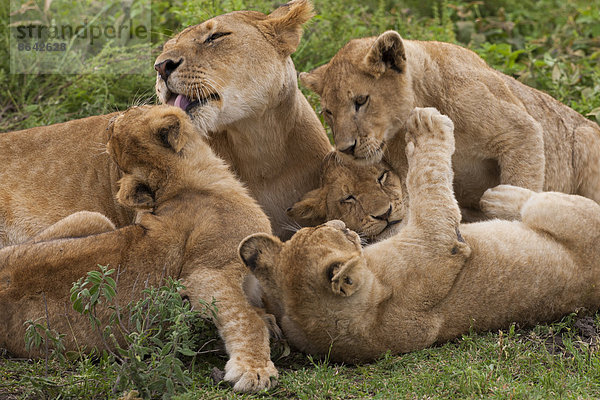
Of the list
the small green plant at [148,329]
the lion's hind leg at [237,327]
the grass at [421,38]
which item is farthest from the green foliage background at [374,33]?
the small green plant at [148,329]

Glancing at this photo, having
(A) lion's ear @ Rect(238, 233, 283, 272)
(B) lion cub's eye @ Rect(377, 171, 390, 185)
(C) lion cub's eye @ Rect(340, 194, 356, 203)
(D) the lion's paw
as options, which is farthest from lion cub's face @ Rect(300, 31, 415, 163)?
(A) lion's ear @ Rect(238, 233, 283, 272)

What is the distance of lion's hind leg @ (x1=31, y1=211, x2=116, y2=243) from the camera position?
200 inches

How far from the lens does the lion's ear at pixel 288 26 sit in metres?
5.66

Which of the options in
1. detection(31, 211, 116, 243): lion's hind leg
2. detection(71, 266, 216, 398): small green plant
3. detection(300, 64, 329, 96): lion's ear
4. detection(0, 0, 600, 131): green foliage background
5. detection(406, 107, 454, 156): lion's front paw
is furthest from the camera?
detection(0, 0, 600, 131): green foliage background

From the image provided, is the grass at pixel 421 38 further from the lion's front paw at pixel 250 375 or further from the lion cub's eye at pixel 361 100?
the lion cub's eye at pixel 361 100

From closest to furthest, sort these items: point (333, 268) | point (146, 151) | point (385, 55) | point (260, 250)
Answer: point (333, 268), point (260, 250), point (146, 151), point (385, 55)

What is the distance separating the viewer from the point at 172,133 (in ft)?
16.5

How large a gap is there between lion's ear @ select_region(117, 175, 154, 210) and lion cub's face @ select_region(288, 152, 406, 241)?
1153 millimetres

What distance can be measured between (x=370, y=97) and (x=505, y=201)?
113 centimetres

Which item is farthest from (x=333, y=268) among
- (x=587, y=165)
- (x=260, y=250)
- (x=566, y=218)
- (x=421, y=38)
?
(x=421, y=38)

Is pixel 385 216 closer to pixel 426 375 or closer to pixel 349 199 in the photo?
pixel 349 199

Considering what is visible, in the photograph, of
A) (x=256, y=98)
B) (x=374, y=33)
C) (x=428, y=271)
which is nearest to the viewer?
(x=428, y=271)

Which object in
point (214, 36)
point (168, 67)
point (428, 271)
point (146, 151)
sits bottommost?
point (428, 271)

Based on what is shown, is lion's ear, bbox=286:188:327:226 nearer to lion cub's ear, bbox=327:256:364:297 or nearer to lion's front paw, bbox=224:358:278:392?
lion cub's ear, bbox=327:256:364:297
